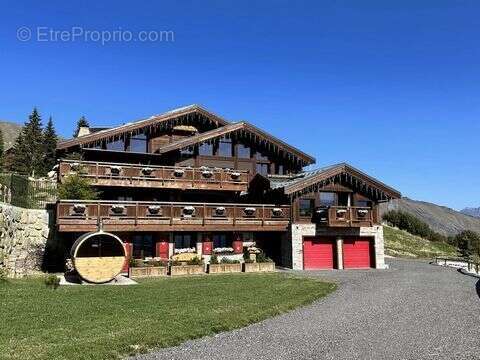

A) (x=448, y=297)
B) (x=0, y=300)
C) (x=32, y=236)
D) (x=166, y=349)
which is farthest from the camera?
(x=32, y=236)

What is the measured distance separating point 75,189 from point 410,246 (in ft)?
151

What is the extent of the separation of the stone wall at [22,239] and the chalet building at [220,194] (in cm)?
154

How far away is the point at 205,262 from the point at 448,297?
16.1 metres

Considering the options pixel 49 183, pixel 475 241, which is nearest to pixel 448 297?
pixel 49 183

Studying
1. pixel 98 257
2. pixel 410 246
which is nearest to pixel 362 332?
pixel 98 257

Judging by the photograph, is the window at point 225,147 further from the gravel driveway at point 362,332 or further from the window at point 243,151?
the gravel driveway at point 362,332

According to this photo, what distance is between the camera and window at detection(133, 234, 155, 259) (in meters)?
30.5

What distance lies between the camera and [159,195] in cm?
3475

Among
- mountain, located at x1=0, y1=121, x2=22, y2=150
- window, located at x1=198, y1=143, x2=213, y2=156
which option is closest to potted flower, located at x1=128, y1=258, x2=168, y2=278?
window, located at x1=198, y1=143, x2=213, y2=156

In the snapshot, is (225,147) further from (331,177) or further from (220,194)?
(331,177)

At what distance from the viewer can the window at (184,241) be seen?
104ft

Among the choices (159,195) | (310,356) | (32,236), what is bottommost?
(310,356)

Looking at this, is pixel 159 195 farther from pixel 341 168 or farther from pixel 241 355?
pixel 241 355

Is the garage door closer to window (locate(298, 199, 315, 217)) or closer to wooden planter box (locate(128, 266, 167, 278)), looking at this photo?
window (locate(298, 199, 315, 217))
